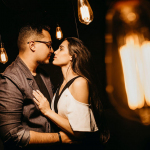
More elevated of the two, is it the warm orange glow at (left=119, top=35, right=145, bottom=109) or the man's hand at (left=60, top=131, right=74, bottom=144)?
the warm orange glow at (left=119, top=35, right=145, bottom=109)

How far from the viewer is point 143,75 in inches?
58.9

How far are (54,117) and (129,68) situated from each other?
1122mm

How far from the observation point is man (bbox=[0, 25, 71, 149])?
1.42m

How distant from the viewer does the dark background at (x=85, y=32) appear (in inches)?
94.7

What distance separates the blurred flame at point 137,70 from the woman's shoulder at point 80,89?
0.53 meters

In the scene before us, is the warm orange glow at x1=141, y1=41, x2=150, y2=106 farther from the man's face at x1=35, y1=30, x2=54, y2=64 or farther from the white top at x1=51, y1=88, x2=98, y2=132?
the man's face at x1=35, y1=30, x2=54, y2=64

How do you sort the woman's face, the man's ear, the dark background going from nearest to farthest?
the man's ear, the woman's face, the dark background

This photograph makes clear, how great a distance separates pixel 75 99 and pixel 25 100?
24.8 inches

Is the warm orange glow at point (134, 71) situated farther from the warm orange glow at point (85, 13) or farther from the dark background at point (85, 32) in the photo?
the dark background at point (85, 32)

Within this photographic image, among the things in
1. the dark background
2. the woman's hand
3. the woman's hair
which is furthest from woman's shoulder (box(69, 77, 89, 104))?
the dark background

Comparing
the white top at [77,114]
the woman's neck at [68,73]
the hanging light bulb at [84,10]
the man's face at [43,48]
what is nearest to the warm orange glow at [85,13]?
the hanging light bulb at [84,10]

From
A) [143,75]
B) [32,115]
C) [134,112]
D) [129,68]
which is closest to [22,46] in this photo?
[32,115]

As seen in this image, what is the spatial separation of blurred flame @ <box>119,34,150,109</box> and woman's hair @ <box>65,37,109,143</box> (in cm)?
55

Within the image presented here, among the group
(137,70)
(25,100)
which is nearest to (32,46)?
(25,100)
